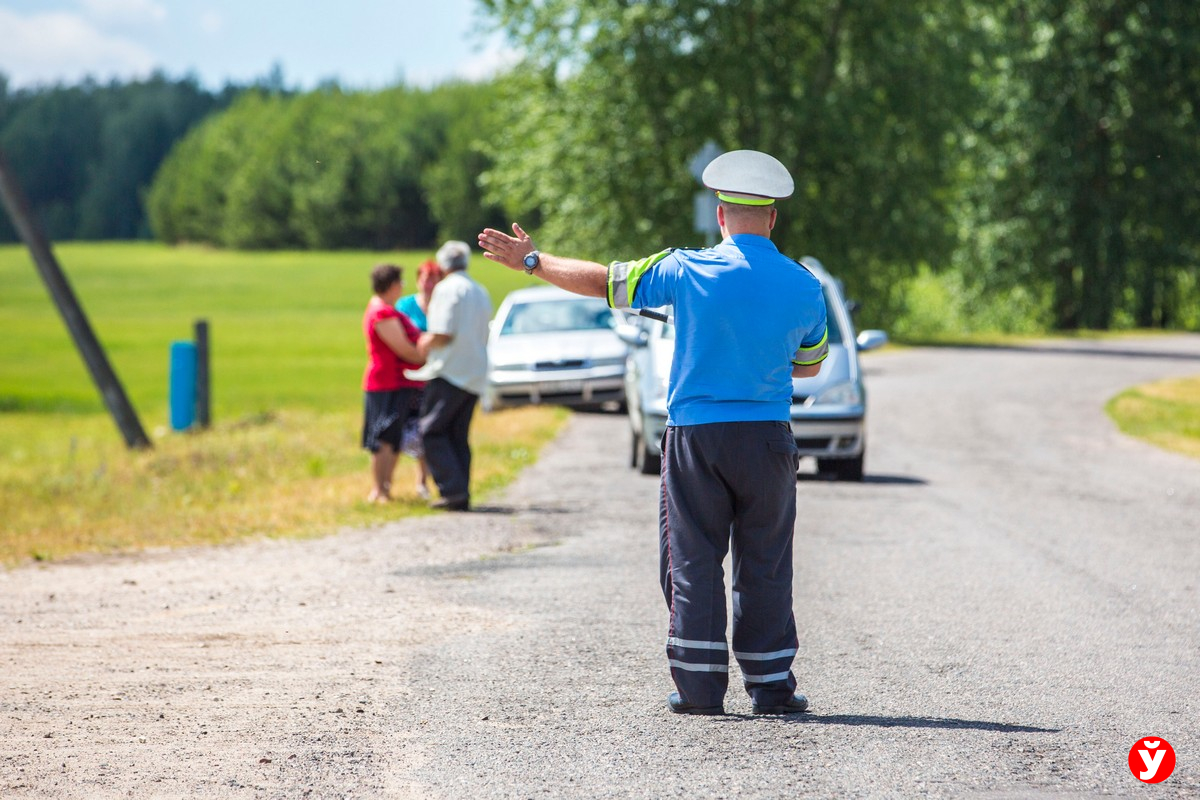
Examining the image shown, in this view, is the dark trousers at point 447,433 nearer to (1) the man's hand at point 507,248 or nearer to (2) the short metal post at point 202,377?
(1) the man's hand at point 507,248

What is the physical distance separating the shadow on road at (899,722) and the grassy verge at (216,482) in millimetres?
5779

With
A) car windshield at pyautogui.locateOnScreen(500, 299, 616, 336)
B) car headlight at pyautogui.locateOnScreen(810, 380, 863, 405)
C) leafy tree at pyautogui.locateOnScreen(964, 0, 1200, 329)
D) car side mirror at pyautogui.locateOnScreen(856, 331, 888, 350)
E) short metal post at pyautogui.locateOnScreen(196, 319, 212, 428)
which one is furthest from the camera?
leafy tree at pyautogui.locateOnScreen(964, 0, 1200, 329)

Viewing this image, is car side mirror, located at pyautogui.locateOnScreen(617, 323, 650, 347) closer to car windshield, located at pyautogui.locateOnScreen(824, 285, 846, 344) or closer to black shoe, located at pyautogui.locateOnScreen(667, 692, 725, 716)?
car windshield, located at pyautogui.locateOnScreen(824, 285, 846, 344)

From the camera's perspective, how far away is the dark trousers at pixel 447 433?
11.5 m

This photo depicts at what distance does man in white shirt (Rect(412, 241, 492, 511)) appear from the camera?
11.4 m

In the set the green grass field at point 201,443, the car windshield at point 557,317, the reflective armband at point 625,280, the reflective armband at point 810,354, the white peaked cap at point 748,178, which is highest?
the white peaked cap at point 748,178

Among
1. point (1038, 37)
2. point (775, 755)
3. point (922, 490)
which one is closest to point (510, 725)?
point (775, 755)


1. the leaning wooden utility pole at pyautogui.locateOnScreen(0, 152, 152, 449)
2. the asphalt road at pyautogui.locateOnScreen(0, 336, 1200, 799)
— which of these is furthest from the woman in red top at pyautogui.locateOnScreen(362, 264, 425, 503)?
the leaning wooden utility pole at pyautogui.locateOnScreen(0, 152, 152, 449)

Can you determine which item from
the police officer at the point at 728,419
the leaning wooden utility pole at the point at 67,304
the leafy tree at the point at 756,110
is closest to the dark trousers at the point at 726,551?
the police officer at the point at 728,419

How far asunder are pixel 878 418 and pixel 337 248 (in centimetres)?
11322

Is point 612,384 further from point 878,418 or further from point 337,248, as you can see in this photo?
point 337,248

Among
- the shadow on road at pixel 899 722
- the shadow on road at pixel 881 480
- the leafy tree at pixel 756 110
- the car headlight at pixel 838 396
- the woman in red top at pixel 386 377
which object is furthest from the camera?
the leafy tree at pixel 756 110

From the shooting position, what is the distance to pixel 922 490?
43.6 feet

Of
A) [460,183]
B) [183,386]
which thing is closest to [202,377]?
[183,386]
